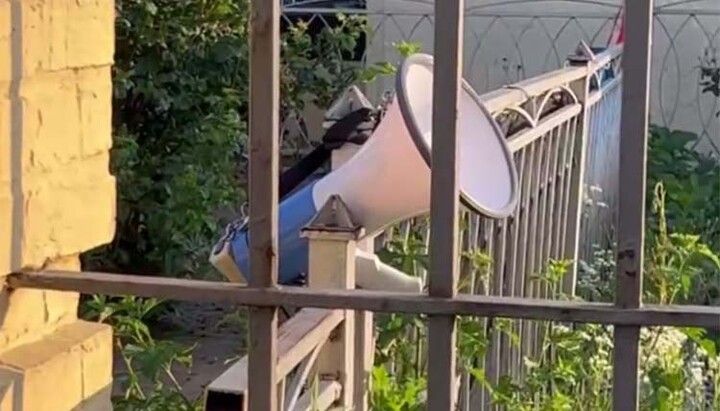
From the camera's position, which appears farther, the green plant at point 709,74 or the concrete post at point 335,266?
the green plant at point 709,74

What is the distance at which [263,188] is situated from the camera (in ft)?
4.78

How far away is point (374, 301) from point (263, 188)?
0.55 feet

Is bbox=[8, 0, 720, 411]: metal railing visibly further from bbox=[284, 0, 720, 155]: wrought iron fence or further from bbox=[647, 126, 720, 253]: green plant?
bbox=[284, 0, 720, 155]: wrought iron fence

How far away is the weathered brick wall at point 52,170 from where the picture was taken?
1461 mm

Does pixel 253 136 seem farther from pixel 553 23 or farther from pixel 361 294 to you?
pixel 553 23

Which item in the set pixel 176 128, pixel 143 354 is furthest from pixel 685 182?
pixel 143 354

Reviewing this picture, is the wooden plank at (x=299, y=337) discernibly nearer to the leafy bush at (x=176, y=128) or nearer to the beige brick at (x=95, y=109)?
the beige brick at (x=95, y=109)

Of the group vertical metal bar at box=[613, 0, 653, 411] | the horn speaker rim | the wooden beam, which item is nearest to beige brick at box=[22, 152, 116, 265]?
the wooden beam

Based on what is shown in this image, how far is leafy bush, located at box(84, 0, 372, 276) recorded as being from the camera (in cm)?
520

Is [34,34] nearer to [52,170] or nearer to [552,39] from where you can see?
[52,170]

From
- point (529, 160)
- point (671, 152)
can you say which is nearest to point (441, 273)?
point (529, 160)

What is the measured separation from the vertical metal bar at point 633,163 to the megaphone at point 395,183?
2.69 ft

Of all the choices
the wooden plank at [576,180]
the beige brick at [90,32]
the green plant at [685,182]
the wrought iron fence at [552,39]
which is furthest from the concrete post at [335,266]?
the wrought iron fence at [552,39]

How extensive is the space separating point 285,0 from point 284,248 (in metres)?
5.22
